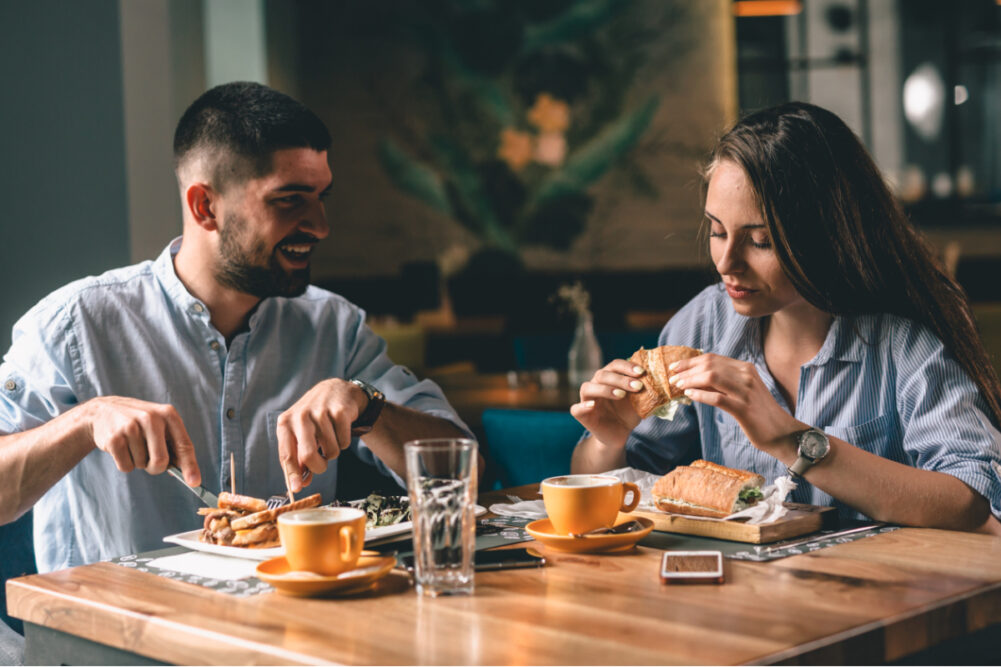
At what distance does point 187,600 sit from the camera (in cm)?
121

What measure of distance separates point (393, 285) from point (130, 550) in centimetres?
658

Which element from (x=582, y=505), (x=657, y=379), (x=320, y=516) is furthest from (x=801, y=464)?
(x=320, y=516)

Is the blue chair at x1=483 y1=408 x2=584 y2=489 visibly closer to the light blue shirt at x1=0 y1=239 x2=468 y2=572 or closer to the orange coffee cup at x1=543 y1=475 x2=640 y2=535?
the light blue shirt at x1=0 y1=239 x2=468 y2=572

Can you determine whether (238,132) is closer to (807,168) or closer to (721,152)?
(721,152)

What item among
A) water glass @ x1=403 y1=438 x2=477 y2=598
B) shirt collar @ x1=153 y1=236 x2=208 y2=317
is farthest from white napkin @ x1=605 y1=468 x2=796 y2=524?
shirt collar @ x1=153 y1=236 x2=208 y2=317

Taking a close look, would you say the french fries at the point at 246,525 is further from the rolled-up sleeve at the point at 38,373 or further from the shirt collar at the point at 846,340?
the shirt collar at the point at 846,340

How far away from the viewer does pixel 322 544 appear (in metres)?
1.21

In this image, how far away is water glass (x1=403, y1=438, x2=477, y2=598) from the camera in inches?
47.2

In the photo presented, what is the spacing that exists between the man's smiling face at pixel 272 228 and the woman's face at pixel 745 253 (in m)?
0.79

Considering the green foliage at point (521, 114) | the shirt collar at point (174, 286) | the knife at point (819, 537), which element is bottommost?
the knife at point (819, 537)

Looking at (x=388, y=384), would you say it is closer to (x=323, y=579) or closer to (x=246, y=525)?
(x=246, y=525)

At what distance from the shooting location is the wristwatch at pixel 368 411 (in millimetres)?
1796

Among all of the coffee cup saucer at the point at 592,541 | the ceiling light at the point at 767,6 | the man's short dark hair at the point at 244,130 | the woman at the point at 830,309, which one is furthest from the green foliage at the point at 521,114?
the coffee cup saucer at the point at 592,541

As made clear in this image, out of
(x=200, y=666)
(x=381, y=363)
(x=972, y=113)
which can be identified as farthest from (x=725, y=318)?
(x=972, y=113)
